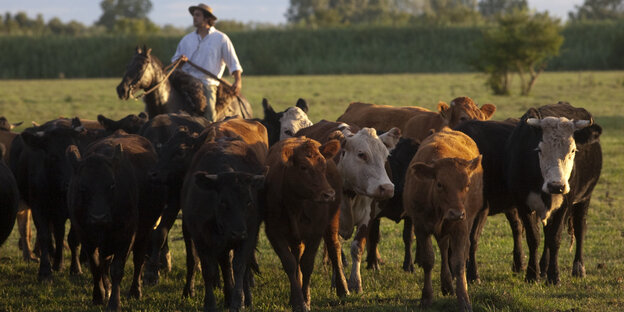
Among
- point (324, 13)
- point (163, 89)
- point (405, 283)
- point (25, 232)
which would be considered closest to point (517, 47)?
point (163, 89)

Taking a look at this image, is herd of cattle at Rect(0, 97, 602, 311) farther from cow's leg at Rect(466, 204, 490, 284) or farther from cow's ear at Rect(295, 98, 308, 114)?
cow's ear at Rect(295, 98, 308, 114)

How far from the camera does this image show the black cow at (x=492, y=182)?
7.55 m

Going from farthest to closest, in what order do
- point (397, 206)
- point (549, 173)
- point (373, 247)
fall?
1. point (373, 247)
2. point (397, 206)
3. point (549, 173)

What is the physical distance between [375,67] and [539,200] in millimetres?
47378

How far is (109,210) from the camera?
6254 millimetres

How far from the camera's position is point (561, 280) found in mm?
7418

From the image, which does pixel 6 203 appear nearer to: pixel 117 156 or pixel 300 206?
pixel 117 156

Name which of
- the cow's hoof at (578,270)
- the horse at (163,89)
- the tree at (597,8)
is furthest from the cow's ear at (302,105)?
the tree at (597,8)

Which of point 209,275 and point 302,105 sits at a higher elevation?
point 302,105

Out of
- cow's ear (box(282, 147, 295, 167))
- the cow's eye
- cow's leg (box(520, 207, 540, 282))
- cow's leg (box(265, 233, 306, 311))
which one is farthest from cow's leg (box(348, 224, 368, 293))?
cow's leg (box(520, 207, 540, 282))

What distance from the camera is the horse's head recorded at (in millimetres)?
9961

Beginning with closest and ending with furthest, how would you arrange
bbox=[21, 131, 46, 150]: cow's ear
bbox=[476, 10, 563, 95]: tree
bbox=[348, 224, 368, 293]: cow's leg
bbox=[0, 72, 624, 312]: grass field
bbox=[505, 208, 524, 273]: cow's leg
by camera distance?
bbox=[0, 72, 624, 312]: grass field
bbox=[348, 224, 368, 293]: cow's leg
bbox=[21, 131, 46, 150]: cow's ear
bbox=[505, 208, 524, 273]: cow's leg
bbox=[476, 10, 563, 95]: tree

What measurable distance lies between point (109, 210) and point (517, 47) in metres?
31.0

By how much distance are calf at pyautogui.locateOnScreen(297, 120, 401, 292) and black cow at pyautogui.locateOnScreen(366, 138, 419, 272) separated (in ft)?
1.36
